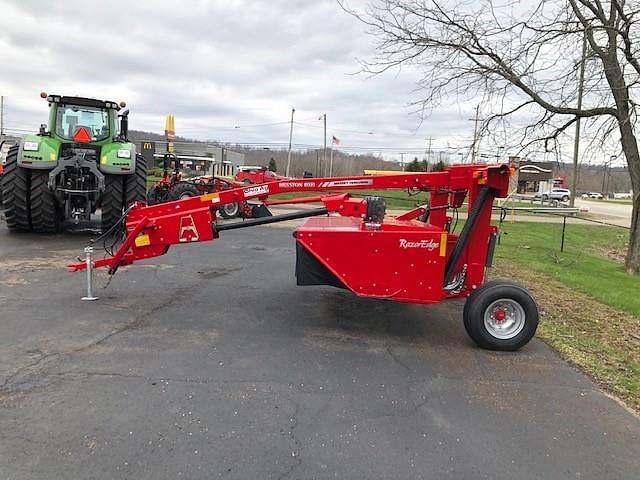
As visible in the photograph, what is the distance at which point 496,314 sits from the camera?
5.56m

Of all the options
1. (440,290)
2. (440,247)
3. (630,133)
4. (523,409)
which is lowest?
(523,409)

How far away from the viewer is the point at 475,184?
5.82 m

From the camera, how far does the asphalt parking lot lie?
10.5 ft

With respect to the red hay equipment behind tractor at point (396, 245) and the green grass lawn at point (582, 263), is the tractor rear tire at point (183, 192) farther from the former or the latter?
the red hay equipment behind tractor at point (396, 245)

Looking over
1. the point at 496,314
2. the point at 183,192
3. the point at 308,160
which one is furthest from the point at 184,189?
the point at 308,160

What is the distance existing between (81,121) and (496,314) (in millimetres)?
10810

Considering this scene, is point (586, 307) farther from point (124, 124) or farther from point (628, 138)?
point (124, 124)

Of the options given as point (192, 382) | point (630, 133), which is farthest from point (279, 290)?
point (630, 133)

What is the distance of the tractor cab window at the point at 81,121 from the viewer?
12.1m

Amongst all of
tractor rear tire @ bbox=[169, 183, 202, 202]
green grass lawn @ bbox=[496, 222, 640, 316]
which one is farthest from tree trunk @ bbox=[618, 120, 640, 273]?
tractor rear tire @ bbox=[169, 183, 202, 202]

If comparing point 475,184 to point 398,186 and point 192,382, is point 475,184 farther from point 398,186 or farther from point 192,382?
point 192,382

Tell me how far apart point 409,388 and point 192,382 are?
1847 mm

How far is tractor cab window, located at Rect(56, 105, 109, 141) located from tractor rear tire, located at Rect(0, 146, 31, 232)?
132 centimetres

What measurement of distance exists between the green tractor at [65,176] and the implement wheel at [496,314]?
7953 millimetres
